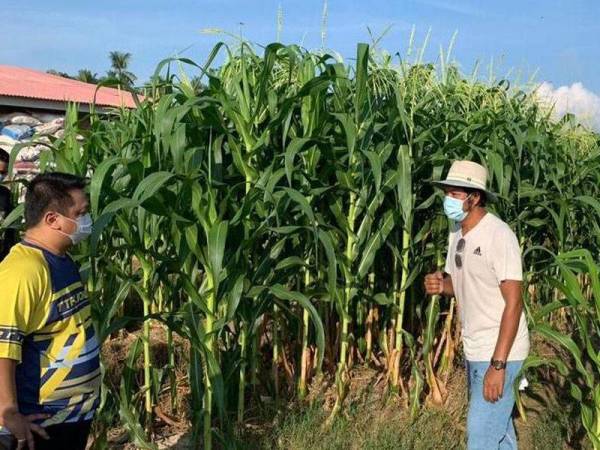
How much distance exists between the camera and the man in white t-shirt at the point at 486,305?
3188mm

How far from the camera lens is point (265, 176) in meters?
3.68

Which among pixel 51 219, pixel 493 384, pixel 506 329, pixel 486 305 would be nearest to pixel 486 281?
pixel 486 305

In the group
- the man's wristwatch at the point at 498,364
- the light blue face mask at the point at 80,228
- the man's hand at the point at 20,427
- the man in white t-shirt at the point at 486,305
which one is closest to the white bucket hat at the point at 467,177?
the man in white t-shirt at the point at 486,305

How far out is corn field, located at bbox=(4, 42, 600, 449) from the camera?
341 cm

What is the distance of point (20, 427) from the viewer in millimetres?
2193

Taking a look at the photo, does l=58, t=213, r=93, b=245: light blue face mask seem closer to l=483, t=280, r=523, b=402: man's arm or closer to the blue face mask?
the blue face mask

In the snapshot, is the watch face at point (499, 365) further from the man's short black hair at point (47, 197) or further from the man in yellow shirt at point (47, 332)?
the man's short black hair at point (47, 197)

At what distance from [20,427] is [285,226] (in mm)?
1872

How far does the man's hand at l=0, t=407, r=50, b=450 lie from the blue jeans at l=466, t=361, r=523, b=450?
2030mm

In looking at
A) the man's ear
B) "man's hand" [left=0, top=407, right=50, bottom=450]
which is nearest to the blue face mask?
the man's ear

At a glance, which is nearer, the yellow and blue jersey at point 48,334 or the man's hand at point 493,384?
the yellow and blue jersey at point 48,334

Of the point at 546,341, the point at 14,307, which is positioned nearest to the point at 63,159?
the point at 14,307

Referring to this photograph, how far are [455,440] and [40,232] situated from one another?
9.32 feet

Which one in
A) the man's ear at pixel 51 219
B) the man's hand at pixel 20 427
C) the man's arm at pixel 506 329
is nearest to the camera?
the man's hand at pixel 20 427
